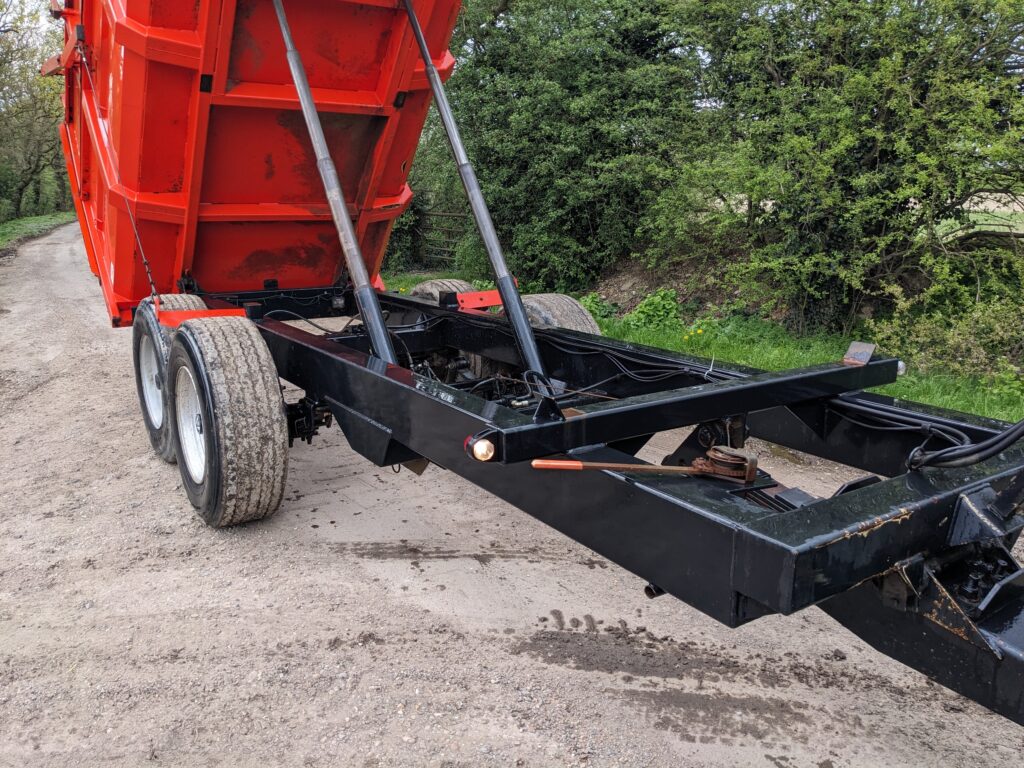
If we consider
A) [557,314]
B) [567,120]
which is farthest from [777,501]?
[567,120]

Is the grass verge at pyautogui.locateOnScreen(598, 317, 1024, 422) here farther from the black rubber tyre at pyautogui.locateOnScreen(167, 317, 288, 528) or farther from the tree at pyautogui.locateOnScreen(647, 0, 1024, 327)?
the black rubber tyre at pyautogui.locateOnScreen(167, 317, 288, 528)

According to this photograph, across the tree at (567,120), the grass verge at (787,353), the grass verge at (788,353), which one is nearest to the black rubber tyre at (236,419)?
the grass verge at (788,353)

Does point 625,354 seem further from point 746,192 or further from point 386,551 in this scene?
point 746,192

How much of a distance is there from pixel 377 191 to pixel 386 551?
112 inches

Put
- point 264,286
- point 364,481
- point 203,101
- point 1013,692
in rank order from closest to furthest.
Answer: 1. point 1013,692
2. point 203,101
3. point 364,481
4. point 264,286

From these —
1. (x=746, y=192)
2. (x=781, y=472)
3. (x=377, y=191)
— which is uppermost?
(x=746, y=192)

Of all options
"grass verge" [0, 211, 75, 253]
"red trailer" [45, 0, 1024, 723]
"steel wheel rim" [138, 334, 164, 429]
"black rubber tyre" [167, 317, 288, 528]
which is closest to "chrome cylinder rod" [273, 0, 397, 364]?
"red trailer" [45, 0, 1024, 723]

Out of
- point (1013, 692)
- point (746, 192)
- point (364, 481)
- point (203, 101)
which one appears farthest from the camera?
point (746, 192)

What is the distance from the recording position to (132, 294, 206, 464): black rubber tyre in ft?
15.4

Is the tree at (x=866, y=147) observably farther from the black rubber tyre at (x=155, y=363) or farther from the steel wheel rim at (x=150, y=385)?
the steel wheel rim at (x=150, y=385)

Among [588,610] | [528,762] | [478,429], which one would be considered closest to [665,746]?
[528,762]

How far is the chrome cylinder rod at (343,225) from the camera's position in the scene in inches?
148

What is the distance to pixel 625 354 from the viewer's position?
12.8ft

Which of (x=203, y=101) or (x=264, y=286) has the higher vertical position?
(x=203, y=101)
